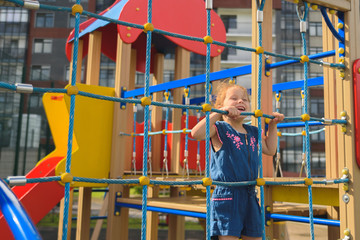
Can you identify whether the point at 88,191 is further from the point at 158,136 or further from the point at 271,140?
the point at 271,140

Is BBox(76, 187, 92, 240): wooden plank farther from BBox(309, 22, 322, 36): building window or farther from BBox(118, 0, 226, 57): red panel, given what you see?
BBox(309, 22, 322, 36): building window

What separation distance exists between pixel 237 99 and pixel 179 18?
2.71 meters

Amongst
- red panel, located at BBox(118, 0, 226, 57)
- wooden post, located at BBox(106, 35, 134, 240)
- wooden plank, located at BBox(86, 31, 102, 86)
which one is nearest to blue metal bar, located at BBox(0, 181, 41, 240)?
wooden post, located at BBox(106, 35, 134, 240)

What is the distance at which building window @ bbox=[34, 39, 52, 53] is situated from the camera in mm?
20203

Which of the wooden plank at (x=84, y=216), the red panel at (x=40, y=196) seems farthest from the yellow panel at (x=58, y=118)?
the wooden plank at (x=84, y=216)

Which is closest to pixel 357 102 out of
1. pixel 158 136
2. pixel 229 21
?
pixel 158 136

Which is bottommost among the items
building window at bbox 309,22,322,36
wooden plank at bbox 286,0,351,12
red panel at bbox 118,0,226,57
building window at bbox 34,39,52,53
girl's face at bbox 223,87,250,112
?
girl's face at bbox 223,87,250,112

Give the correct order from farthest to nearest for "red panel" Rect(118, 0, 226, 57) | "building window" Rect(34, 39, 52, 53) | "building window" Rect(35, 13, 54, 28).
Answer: "building window" Rect(34, 39, 52, 53)
"building window" Rect(35, 13, 54, 28)
"red panel" Rect(118, 0, 226, 57)

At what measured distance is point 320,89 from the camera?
21250 mm

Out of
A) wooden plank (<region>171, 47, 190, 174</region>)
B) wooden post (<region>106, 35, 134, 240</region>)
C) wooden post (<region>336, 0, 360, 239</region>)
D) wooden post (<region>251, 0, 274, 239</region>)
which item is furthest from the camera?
wooden plank (<region>171, 47, 190, 174</region>)

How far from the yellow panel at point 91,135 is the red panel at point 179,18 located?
0.85 metres

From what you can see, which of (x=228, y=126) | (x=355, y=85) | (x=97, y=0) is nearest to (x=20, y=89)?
(x=228, y=126)

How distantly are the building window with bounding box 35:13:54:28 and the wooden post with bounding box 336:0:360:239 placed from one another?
2019 centimetres

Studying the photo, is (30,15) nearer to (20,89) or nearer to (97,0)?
(97,0)
